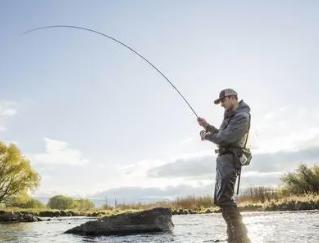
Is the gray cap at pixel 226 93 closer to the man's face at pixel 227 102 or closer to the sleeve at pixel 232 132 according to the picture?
the man's face at pixel 227 102

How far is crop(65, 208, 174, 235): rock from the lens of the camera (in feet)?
58.5

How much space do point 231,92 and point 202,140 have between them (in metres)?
0.93

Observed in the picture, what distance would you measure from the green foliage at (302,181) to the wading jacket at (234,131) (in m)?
31.2

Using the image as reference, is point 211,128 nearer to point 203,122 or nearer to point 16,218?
point 203,122

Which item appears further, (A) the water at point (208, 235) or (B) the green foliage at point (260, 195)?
(B) the green foliage at point (260, 195)

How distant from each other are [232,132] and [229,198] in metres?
1.06

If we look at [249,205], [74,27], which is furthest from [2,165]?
[74,27]

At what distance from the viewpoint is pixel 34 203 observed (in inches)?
3182

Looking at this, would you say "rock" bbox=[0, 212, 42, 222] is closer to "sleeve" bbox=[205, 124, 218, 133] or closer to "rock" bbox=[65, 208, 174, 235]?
"rock" bbox=[65, 208, 174, 235]

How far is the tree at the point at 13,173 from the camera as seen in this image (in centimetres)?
5794

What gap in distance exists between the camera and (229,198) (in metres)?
7.93

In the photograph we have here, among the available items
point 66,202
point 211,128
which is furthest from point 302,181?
point 66,202

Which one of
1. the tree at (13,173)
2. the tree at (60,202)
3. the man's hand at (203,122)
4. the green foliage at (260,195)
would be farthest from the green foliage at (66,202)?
the man's hand at (203,122)

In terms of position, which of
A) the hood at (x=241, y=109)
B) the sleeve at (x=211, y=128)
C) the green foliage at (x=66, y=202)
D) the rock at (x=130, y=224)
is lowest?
the rock at (x=130, y=224)
